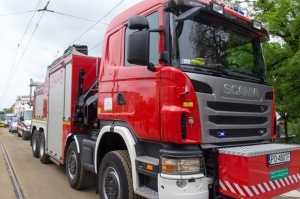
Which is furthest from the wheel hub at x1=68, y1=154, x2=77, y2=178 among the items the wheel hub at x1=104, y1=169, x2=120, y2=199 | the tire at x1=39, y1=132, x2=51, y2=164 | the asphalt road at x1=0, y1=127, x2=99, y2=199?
the tire at x1=39, y1=132, x2=51, y2=164

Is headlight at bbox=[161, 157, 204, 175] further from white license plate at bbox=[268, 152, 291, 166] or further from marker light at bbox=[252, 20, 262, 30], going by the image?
marker light at bbox=[252, 20, 262, 30]

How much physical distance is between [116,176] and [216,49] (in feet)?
7.68

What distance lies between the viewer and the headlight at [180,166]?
149 inches

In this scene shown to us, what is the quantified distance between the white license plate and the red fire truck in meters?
0.01

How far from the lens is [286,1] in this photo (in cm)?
1236

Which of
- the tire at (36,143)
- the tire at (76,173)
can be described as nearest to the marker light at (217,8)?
the tire at (76,173)

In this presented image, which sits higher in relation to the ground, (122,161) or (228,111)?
(228,111)

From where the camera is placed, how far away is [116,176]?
4875mm

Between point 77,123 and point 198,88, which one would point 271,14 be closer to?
point 77,123

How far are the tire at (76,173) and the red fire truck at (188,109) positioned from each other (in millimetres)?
1240

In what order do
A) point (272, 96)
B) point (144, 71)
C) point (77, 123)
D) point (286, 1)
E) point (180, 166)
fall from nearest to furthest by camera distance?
point (180, 166)
point (144, 71)
point (272, 96)
point (77, 123)
point (286, 1)

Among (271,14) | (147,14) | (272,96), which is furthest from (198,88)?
(271,14)

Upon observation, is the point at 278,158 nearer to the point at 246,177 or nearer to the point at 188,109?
the point at 246,177

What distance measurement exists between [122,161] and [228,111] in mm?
1664
